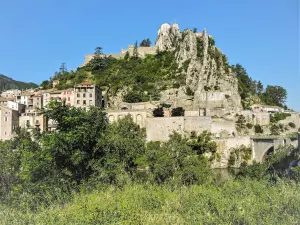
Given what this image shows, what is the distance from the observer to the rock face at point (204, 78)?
51.9 m

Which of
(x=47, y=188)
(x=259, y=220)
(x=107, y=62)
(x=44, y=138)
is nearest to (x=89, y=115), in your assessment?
(x=44, y=138)

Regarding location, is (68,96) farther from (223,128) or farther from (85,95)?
(223,128)

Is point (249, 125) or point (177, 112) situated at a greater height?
point (177, 112)

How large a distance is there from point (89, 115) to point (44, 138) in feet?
10.2

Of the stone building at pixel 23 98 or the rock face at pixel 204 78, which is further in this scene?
the stone building at pixel 23 98

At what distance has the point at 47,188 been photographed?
15.2m

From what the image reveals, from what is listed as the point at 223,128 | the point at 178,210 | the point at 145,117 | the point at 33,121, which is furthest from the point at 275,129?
the point at 33,121

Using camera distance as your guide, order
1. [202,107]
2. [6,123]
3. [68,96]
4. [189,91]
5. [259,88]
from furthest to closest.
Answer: [259,88] < [189,91] < [68,96] < [202,107] < [6,123]

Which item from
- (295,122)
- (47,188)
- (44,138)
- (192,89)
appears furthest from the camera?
(192,89)

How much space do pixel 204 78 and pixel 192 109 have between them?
943 centimetres

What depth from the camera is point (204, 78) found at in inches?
2221

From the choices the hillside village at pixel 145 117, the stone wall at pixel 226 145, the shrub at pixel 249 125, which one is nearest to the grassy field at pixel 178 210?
the stone wall at pixel 226 145

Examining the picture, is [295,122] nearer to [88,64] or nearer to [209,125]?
[209,125]

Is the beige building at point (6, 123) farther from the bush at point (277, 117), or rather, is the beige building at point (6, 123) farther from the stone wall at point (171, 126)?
the bush at point (277, 117)
